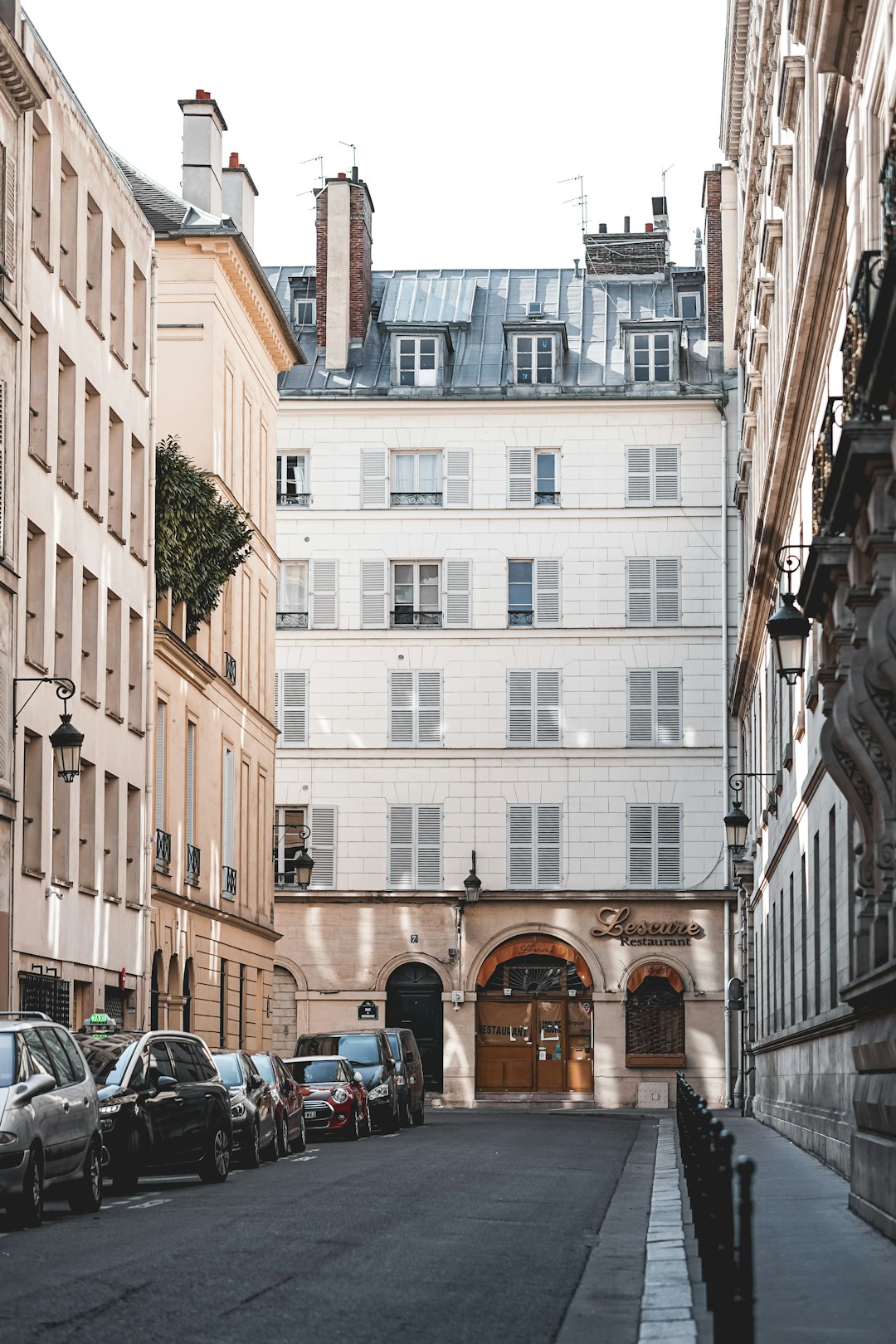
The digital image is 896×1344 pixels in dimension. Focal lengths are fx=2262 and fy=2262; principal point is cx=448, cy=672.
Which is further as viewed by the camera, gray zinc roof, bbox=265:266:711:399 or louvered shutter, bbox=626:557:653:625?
gray zinc roof, bbox=265:266:711:399

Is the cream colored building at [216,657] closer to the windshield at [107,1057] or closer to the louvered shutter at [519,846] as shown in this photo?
the louvered shutter at [519,846]

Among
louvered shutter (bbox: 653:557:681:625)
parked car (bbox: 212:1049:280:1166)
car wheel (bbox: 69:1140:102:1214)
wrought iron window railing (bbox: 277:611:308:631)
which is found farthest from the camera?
wrought iron window railing (bbox: 277:611:308:631)

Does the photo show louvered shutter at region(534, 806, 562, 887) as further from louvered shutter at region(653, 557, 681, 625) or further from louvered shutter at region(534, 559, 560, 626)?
louvered shutter at region(653, 557, 681, 625)

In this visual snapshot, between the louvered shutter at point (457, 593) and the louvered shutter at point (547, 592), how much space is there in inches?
71.3

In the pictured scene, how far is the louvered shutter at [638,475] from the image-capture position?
6097 centimetres

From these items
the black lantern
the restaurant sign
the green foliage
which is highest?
the green foliage

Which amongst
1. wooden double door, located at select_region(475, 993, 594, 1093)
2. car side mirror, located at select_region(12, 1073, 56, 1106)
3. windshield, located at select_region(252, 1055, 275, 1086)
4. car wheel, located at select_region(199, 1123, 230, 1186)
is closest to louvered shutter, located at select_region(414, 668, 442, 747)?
wooden double door, located at select_region(475, 993, 594, 1093)

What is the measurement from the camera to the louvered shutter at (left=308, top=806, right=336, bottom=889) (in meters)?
59.6

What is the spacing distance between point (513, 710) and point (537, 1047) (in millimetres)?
8846

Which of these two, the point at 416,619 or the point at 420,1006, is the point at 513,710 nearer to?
the point at 416,619

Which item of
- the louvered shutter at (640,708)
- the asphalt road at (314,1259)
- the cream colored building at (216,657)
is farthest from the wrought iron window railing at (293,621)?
the asphalt road at (314,1259)

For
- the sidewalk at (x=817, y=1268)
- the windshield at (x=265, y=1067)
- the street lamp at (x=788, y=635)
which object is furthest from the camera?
the windshield at (x=265, y=1067)

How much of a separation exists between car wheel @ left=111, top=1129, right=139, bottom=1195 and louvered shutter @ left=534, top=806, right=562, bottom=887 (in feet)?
124

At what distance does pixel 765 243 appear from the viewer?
121 ft
